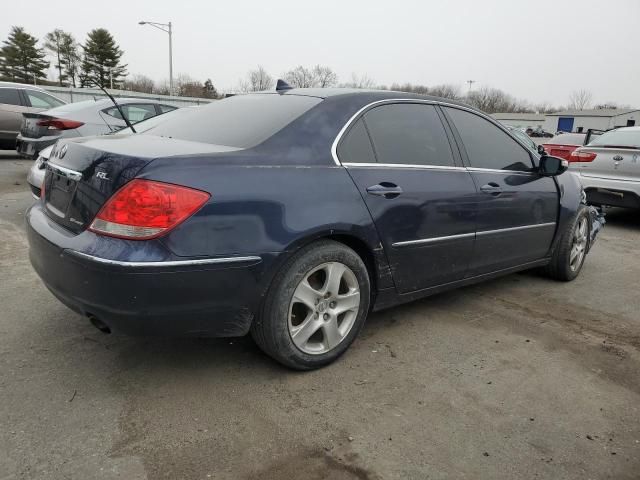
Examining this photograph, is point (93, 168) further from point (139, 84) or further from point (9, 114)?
point (139, 84)

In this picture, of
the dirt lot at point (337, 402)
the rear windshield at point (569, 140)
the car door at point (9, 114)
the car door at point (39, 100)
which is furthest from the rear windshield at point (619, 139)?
the car door at point (9, 114)

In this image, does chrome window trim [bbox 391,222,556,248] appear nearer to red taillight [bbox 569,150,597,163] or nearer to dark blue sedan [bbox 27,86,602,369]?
dark blue sedan [bbox 27,86,602,369]

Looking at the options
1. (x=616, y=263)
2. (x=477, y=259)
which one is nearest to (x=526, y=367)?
(x=477, y=259)

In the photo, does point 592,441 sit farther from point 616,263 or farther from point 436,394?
point 616,263

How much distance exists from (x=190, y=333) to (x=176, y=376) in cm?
43

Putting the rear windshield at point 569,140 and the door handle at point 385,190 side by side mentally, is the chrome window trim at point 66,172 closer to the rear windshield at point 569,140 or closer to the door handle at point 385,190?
the door handle at point 385,190

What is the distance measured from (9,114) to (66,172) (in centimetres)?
1028

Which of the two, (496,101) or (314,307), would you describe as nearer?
(314,307)

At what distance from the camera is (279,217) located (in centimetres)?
257

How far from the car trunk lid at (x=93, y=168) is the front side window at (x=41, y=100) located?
1012 centimetres

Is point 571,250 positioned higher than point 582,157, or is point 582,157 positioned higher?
point 582,157

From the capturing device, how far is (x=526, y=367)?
310cm

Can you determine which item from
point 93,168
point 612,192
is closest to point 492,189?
point 93,168

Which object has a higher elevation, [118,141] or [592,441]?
[118,141]
